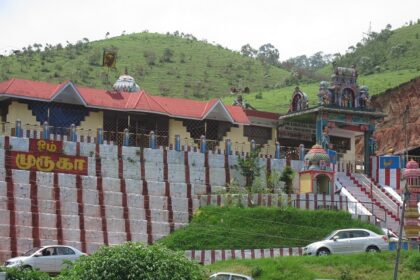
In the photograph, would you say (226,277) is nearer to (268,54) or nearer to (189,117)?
(189,117)

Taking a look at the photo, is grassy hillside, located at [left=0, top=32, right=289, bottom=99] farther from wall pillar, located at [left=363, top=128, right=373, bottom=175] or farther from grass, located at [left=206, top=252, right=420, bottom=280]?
grass, located at [left=206, top=252, right=420, bottom=280]

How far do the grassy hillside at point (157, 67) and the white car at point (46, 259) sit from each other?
1668 inches

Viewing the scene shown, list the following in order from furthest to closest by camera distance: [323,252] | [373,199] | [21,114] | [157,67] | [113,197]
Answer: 1. [157,67]
2. [373,199]
3. [21,114]
4. [113,197]
5. [323,252]

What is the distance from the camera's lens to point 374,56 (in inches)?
3629

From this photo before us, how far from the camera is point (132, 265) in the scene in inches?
969

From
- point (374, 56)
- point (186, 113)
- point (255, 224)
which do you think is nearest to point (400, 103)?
point (374, 56)

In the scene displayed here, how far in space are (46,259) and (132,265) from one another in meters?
8.29

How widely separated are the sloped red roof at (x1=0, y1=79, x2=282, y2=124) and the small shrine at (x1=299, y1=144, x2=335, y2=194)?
577cm

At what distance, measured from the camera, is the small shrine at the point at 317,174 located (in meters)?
45.5

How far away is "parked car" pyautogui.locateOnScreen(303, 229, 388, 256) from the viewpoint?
3609cm

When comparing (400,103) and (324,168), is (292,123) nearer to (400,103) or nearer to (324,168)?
(324,168)

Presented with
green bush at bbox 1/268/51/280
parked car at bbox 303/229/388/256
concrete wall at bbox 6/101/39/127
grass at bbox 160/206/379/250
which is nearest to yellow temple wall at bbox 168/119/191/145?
concrete wall at bbox 6/101/39/127

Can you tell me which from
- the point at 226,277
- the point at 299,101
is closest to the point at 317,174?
the point at 299,101

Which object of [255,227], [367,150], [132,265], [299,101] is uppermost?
[299,101]
